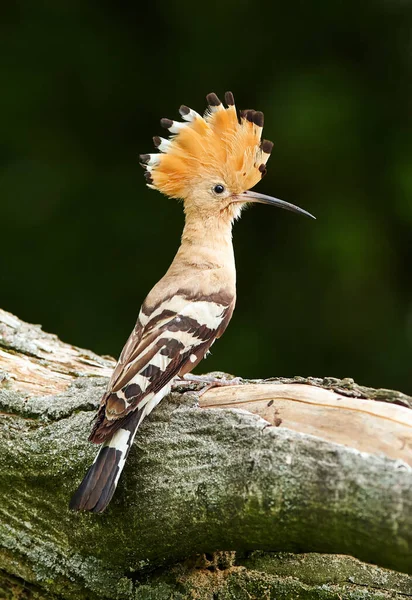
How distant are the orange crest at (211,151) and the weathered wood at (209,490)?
1.00 m

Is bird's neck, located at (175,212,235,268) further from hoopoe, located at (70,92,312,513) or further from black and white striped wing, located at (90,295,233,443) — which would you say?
Result: black and white striped wing, located at (90,295,233,443)

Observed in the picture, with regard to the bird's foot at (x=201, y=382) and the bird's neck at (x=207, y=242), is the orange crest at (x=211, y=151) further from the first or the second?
the bird's foot at (x=201, y=382)

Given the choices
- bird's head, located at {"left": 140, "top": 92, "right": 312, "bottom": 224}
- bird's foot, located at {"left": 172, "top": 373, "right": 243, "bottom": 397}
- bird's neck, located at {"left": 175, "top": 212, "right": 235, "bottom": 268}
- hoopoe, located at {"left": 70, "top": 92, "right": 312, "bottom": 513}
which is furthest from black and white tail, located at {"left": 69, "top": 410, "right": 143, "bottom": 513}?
bird's head, located at {"left": 140, "top": 92, "right": 312, "bottom": 224}

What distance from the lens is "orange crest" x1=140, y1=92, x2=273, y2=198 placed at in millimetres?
3297

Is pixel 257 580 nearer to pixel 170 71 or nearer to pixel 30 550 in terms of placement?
pixel 30 550

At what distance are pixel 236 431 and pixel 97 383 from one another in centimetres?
76

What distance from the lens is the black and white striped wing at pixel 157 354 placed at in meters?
2.42

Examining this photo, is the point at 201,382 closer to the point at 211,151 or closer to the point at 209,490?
the point at 209,490

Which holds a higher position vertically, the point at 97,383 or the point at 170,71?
the point at 170,71

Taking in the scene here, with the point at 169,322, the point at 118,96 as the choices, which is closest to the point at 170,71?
the point at 118,96

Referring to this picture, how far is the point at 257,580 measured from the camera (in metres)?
2.44

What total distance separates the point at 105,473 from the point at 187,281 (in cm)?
97

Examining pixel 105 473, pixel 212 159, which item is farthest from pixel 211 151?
pixel 105 473

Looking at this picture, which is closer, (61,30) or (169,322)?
(169,322)
